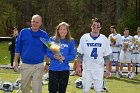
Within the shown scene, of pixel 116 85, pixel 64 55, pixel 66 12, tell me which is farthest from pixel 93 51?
pixel 66 12

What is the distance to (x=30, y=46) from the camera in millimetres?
8523

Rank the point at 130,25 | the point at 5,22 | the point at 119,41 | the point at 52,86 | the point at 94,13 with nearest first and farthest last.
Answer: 1. the point at 52,86
2. the point at 119,41
3. the point at 130,25
4. the point at 5,22
5. the point at 94,13

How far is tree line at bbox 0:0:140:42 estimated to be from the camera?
1969 inches

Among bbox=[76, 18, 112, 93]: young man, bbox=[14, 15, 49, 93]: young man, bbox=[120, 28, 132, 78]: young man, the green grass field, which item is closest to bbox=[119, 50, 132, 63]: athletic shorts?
bbox=[120, 28, 132, 78]: young man

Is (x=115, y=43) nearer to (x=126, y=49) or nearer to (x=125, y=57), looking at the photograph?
(x=126, y=49)

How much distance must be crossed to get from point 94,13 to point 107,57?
1804 inches

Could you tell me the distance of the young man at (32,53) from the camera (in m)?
8.54

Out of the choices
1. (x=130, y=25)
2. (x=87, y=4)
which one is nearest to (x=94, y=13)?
(x=87, y=4)

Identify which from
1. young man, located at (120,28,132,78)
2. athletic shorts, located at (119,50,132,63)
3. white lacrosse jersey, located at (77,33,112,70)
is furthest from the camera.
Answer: athletic shorts, located at (119,50,132,63)

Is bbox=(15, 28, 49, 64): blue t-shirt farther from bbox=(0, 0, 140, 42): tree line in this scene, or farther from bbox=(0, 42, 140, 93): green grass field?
bbox=(0, 0, 140, 42): tree line

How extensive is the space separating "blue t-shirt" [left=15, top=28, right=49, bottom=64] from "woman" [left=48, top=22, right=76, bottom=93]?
0.92ft

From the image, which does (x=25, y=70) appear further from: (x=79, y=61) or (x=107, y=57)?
(x=107, y=57)

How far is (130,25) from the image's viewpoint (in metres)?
39.3

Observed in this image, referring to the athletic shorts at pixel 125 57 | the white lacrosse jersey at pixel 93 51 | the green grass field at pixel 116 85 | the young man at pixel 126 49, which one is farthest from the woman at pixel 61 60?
the athletic shorts at pixel 125 57
